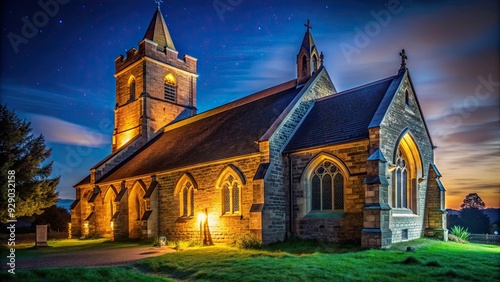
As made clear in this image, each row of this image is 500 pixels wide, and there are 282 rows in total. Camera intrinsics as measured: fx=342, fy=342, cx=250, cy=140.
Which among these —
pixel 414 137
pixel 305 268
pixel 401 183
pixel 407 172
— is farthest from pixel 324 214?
pixel 414 137

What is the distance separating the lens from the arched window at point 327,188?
53.0 ft

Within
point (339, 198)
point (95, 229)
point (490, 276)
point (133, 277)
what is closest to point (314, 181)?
point (339, 198)

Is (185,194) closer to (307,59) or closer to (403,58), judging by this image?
(307,59)

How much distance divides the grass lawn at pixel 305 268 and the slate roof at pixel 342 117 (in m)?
5.42

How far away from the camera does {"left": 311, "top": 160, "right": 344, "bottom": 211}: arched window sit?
53.0ft

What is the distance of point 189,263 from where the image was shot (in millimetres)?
12398

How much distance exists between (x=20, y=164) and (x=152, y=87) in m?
14.4

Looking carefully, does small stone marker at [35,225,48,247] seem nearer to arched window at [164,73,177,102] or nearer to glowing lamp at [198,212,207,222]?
glowing lamp at [198,212,207,222]

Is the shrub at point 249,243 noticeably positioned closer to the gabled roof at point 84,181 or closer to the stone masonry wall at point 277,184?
→ the stone masonry wall at point 277,184

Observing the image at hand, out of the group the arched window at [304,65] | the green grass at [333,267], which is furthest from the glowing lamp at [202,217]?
the arched window at [304,65]

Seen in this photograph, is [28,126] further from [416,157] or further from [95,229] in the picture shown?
[416,157]

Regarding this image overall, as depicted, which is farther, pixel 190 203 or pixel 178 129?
pixel 178 129

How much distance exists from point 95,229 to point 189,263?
19.2 metres

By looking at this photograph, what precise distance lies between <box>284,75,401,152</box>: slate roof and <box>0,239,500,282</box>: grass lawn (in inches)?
213
